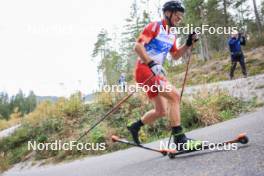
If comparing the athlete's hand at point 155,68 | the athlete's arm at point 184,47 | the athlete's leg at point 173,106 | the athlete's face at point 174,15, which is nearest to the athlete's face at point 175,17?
the athlete's face at point 174,15

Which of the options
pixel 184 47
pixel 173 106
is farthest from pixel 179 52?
pixel 173 106

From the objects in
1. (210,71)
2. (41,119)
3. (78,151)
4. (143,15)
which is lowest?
(78,151)

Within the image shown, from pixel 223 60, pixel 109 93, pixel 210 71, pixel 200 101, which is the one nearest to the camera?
pixel 200 101

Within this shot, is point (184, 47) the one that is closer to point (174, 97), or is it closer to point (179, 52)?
point (179, 52)

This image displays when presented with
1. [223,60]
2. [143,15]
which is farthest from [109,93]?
[143,15]

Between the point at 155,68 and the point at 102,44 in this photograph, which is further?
the point at 102,44

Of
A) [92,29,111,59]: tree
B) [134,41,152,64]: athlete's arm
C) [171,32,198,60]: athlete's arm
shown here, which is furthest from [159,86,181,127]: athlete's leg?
→ [92,29,111,59]: tree

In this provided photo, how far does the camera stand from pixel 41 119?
565 inches

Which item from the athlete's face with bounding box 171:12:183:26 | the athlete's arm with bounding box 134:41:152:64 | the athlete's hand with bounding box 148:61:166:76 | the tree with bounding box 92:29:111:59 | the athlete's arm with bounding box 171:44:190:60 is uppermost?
the tree with bounding box 92:29:111:59

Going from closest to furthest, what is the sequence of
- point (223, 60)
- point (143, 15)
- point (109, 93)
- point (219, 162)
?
point (219, 162) → point (109, 93) → point (223, 60) → point (143, 15)

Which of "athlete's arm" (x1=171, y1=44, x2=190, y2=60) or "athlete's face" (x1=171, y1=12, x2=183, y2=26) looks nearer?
"athlete's face" (x1=171, y1=12, x2=183, y2=26)

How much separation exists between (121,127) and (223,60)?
72.2 feet

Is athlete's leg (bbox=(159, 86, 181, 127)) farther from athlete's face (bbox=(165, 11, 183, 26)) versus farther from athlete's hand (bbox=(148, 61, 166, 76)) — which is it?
athlete's face (bbox=(165, 11, 183, 26))

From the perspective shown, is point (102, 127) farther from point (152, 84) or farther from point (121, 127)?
point (152, 84)
